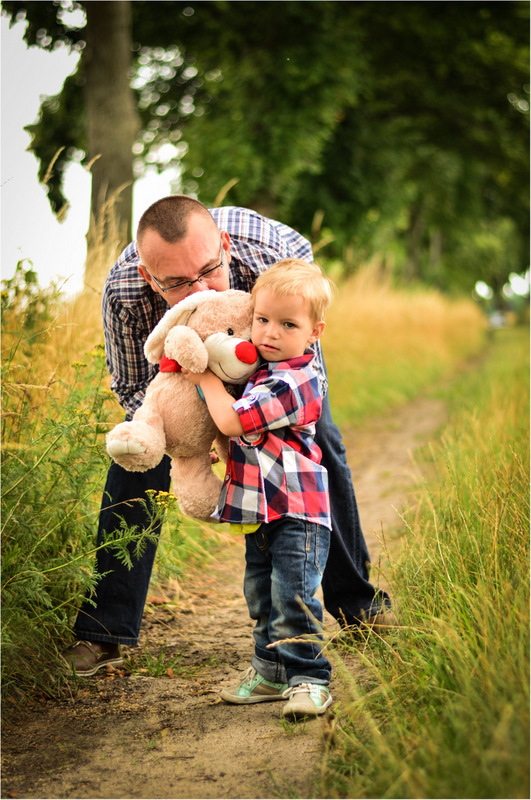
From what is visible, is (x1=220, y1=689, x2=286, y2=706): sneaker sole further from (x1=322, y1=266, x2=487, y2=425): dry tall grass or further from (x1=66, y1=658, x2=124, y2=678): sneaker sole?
(x1=322, y1=266, x2=487, y2=425): dry tall grass

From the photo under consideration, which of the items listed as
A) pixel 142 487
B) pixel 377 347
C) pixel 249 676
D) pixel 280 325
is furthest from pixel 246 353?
pixel 377 347

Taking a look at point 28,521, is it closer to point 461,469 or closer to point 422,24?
point 461,469

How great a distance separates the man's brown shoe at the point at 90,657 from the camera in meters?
2.76

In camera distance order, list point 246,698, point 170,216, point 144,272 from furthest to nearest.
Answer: point 144,272 → point 246,698 → point 170,216

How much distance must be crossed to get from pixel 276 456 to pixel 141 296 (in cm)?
86

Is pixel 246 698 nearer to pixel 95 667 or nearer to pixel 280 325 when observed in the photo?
pixel 95 667

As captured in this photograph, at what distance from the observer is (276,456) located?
2.32 metres

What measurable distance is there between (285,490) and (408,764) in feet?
2.82

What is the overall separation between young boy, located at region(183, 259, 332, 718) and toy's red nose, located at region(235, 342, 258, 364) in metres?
0.04

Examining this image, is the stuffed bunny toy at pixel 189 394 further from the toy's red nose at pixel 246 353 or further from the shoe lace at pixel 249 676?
the shoe lace at pixel 249 676

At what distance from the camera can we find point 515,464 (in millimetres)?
3340

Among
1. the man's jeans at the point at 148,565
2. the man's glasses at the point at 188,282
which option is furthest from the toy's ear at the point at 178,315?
the man's jeans at the point at 148,565

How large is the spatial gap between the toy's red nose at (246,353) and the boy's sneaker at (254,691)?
1.10m

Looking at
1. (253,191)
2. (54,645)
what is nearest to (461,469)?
(54,645)
